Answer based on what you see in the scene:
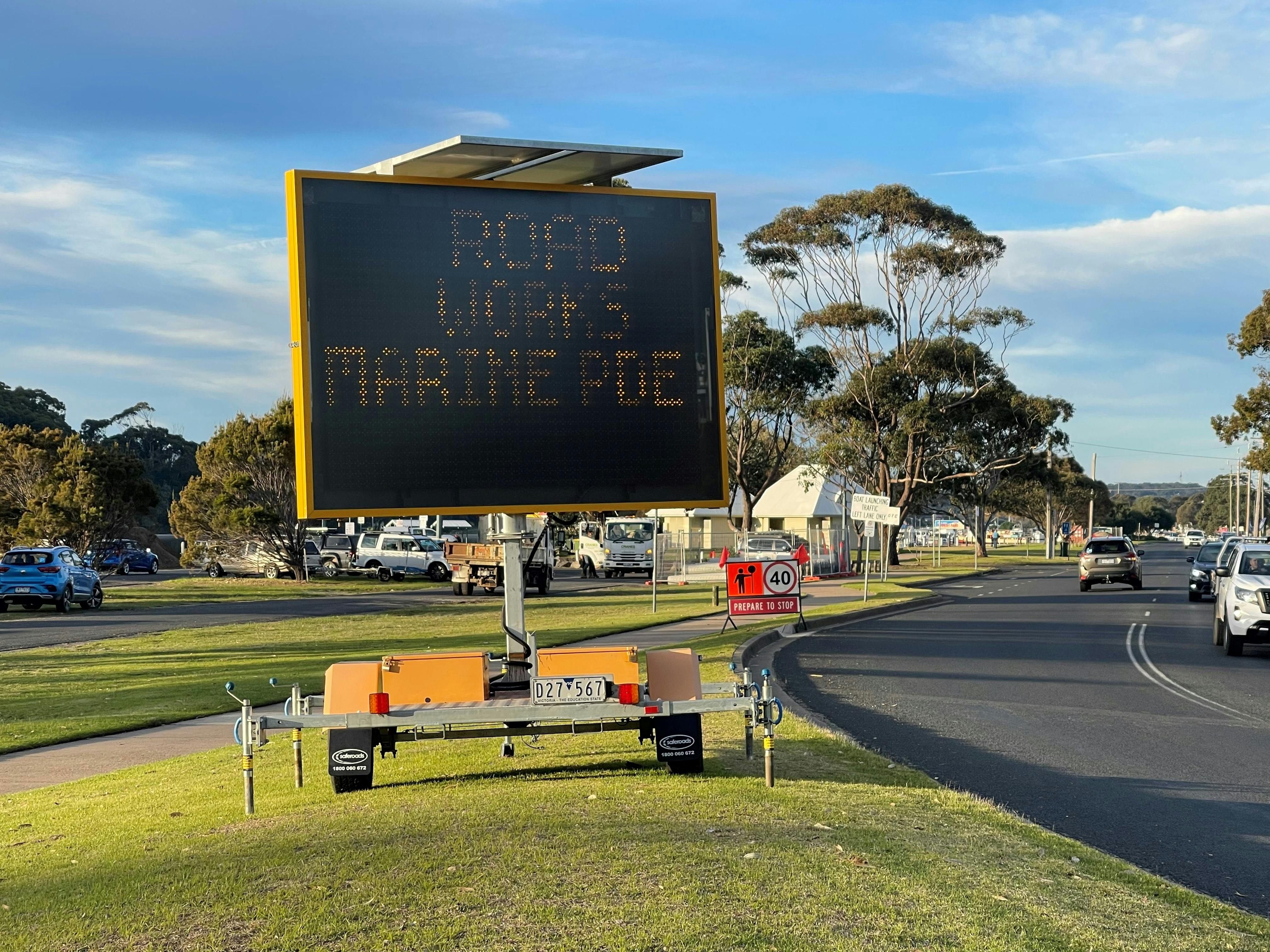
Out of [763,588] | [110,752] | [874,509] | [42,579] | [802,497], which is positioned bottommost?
[110,752]

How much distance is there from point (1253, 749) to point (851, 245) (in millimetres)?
47951

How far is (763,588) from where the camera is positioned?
22.8 metres

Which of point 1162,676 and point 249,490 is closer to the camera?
point 1162,676

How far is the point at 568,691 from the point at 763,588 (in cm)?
1447

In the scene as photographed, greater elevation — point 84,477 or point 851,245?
point 851,245

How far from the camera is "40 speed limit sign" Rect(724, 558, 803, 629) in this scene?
888 inches

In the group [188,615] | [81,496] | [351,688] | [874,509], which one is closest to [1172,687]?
[351,688]

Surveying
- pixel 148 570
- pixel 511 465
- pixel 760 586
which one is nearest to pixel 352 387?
pixel 511 465

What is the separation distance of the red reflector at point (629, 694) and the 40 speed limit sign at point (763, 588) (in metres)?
13.7

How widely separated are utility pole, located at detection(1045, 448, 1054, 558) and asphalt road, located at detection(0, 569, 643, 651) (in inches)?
1559

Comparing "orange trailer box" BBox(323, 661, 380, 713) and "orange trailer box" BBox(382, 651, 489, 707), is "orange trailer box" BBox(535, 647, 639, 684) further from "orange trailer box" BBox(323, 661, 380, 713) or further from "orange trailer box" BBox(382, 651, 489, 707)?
"orange trailer box" BBox(323, 661, 380, 713)

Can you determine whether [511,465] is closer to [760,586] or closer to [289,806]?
[289,806]

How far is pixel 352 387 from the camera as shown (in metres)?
9.09

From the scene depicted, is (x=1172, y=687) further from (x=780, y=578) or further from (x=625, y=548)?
(x=625, y=548)
